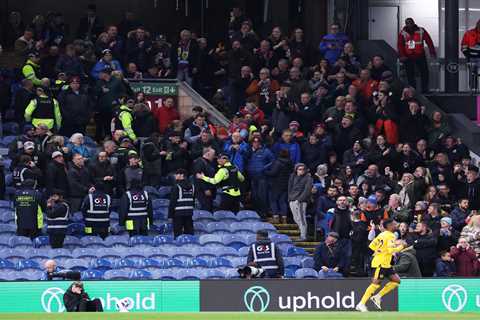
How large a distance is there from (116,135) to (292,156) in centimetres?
324

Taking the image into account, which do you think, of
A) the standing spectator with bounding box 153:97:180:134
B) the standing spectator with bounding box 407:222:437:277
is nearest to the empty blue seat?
the standing spectator with bounding box 407:222:437:277

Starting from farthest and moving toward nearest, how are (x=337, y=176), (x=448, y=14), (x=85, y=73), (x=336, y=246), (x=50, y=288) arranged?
(x=448, y=14)
(x=85, y=73)
(x=337, y=176)
(x=336, y=246)
(x=50, y=288)

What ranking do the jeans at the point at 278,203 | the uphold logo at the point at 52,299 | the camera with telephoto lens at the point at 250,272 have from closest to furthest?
the uphold logo at the point at 52,299 < the camera with telephoto lens at the point at 250,272 < the jeans at the point at 278,203

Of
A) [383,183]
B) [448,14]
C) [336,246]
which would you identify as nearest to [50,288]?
[336,246]

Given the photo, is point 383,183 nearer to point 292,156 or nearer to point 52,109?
point 292,156

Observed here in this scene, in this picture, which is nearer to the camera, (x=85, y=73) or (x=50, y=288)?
(x=50, y=288)

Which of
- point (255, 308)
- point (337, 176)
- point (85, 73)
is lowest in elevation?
point (255, 308)

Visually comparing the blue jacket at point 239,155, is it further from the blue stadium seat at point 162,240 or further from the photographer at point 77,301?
the photographer at point 77,301

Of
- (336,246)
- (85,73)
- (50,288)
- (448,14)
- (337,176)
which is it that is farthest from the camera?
(448,14)

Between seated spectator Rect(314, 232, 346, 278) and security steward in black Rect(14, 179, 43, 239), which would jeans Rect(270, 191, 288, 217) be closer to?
seated spectator Rect(314, 232, 346, 278)

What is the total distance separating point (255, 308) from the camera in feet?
80.4

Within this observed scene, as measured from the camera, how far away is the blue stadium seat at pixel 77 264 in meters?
25.6

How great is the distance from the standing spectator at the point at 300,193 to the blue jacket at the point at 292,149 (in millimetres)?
952

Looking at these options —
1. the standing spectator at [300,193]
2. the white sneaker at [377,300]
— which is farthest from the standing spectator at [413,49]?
the white sneaker at [377,300]
